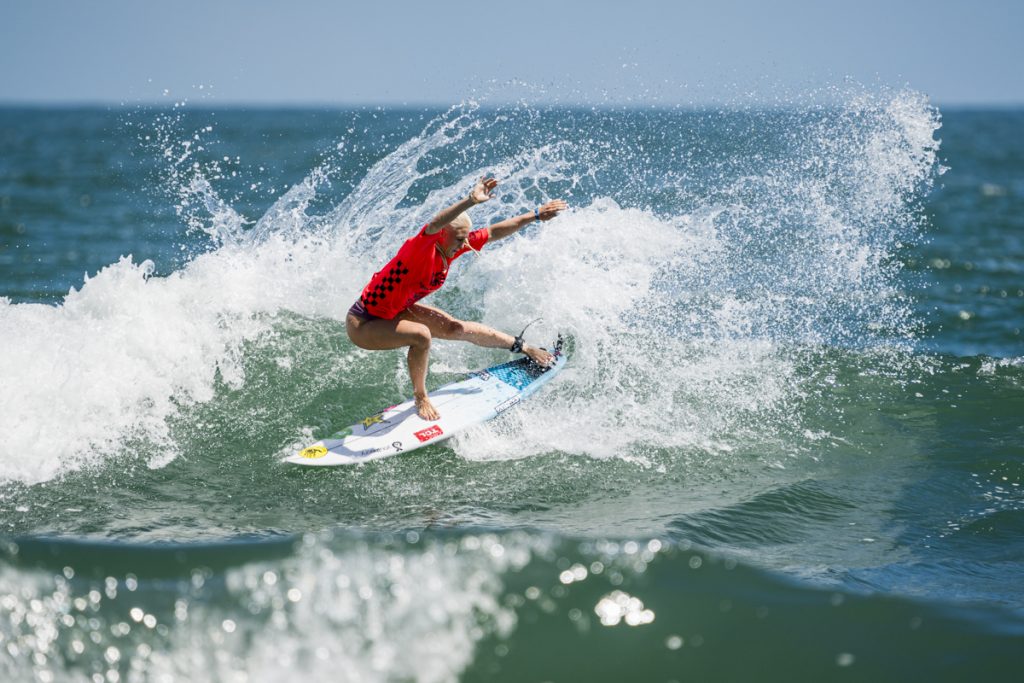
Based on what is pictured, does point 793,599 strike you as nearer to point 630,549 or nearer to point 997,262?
point 630,549

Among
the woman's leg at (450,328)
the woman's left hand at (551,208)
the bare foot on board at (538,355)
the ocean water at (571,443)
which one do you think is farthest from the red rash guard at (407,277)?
the bare foot on board at (538,355)

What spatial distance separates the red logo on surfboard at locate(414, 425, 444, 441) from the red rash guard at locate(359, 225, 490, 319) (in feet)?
3.09

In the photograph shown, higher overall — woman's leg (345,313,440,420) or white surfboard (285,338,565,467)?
woman's leg (345,313,440,420)

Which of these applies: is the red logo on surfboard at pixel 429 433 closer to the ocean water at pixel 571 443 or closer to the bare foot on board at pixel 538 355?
the ocean water at pixel 571 443

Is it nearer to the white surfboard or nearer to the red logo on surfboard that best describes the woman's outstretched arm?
the white surfboard

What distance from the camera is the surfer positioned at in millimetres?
6859

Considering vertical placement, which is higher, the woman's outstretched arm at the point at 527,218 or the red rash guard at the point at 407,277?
the woman's outstretched arm at the point at 527,218

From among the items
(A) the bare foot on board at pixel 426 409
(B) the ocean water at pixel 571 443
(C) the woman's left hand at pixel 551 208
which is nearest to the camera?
(B) the ocean water at pixel 571 443

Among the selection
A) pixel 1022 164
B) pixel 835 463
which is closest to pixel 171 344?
pixel 835 463

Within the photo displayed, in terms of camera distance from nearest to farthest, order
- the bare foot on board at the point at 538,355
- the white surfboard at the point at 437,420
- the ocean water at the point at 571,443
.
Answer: the ocean water at the point at 571,443 → the white surfboard at the point at 437,420 → the bare foot on board at the point at 538,355

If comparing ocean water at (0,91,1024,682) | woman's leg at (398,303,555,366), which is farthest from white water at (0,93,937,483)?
woman's leg at (398,303,555,366)

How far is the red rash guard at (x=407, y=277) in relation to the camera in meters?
6.85

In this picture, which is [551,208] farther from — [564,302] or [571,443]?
[571,443]

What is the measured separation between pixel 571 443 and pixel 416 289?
5.72ft
